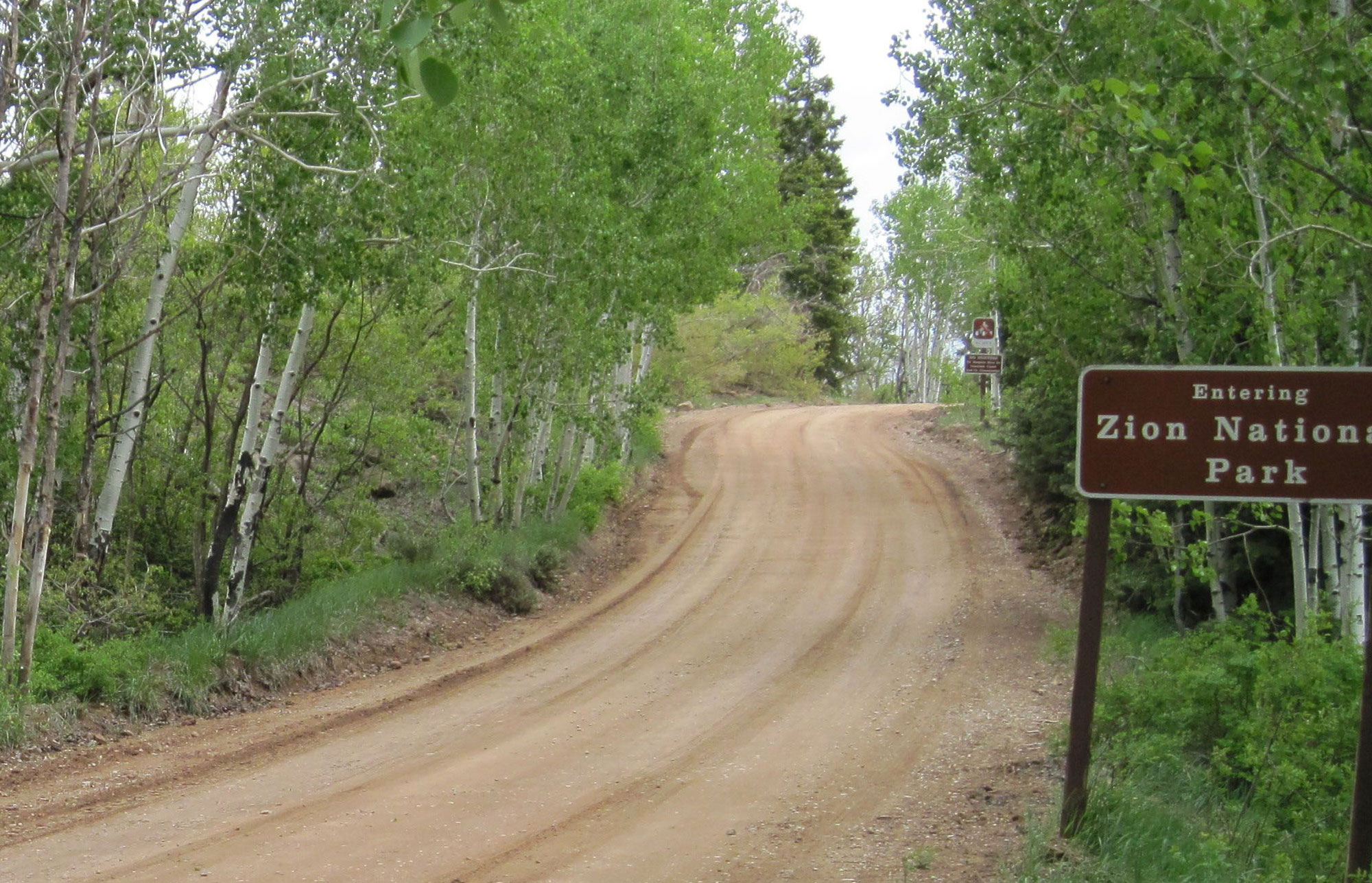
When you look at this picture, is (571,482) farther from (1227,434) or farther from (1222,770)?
(1227,434)

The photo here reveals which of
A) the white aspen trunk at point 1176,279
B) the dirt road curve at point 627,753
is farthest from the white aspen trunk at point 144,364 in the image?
the white aspen trunk at point 1176,279

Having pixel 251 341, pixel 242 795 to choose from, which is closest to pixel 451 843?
pixel 242 795

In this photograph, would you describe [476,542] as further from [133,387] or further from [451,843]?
[451,843]

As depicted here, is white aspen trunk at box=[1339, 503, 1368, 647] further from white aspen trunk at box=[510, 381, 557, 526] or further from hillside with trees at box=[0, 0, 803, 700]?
white aspen trunk at box=[510, 381, 557, 526]

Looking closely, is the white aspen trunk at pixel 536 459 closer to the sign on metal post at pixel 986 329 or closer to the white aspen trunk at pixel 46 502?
the white aspen trunk at pixel 46 502

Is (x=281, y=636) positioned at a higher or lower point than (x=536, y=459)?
lower

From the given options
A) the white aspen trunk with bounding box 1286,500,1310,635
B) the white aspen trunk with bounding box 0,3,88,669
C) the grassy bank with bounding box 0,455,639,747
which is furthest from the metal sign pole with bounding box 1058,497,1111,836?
the white aspen trunk with bounding box 0,3,88,669

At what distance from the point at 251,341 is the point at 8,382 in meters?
4.84

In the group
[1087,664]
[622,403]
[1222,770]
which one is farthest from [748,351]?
[1087,664]

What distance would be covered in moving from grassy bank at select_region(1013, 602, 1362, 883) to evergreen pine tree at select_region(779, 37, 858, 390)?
38.4 meters

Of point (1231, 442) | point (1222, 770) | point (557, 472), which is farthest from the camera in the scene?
point (557, 472)

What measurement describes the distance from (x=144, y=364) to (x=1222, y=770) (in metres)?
10.4

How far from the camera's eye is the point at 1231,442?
6586 millimetres

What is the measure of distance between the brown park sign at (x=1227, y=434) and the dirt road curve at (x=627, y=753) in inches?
104
